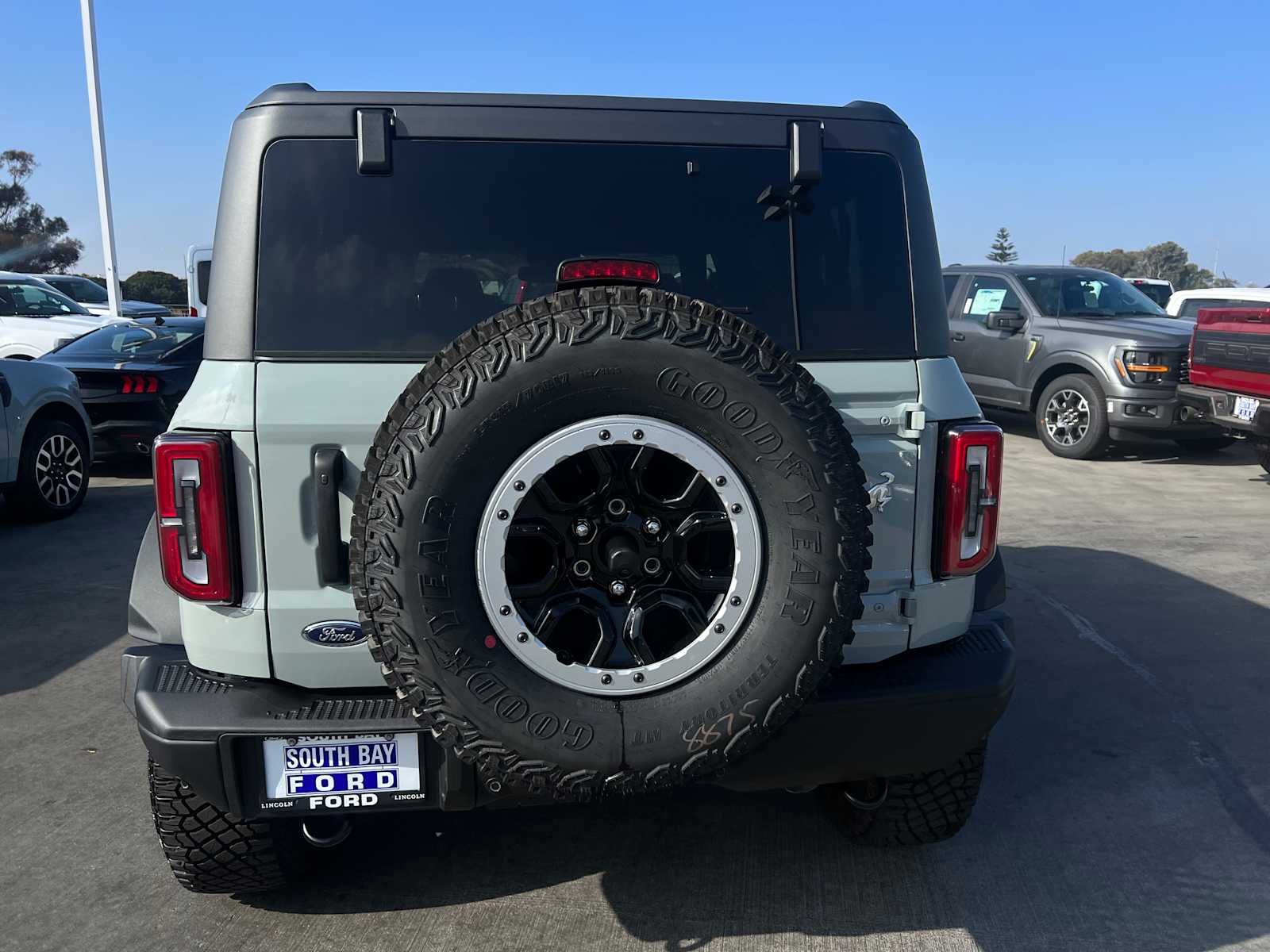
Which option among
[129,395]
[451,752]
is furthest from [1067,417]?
[451,752]

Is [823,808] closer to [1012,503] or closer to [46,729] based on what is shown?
[46,729]

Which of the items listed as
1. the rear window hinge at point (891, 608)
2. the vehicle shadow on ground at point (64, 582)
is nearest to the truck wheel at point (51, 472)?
the vehicle shadow on ground at point (64, 582)

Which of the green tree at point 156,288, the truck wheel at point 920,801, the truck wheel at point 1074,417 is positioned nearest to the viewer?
the truck wheel at point 920,801

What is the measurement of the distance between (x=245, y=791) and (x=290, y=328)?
3.51 feet

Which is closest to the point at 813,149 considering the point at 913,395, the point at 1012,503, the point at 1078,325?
the point at 913,395

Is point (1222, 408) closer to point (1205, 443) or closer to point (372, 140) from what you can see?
point (1205, 443)

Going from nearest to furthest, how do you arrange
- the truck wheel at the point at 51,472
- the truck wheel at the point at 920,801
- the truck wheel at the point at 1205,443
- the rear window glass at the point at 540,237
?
the rear window glass at the point at 540,237 → the truck wheel at the point at 920,801 → the truck wheel at the point at 51,472 → the truck wheel at the point at 1205,443

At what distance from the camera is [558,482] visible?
7.73 ft

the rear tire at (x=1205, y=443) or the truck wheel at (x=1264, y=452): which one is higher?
the truck wheel at (x=1264, y=452)

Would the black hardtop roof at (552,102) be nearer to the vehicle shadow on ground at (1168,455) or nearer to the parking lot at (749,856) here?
the parking lot at (749,856)

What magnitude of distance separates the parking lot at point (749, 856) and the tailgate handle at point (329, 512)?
1021 mm

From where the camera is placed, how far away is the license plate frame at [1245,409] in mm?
8445

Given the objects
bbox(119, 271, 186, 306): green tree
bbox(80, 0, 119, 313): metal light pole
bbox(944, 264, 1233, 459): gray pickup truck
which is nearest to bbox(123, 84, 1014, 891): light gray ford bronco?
bbox(944, 264, 1233, 459): gray pickup truck

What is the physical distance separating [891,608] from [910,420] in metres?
0.47
